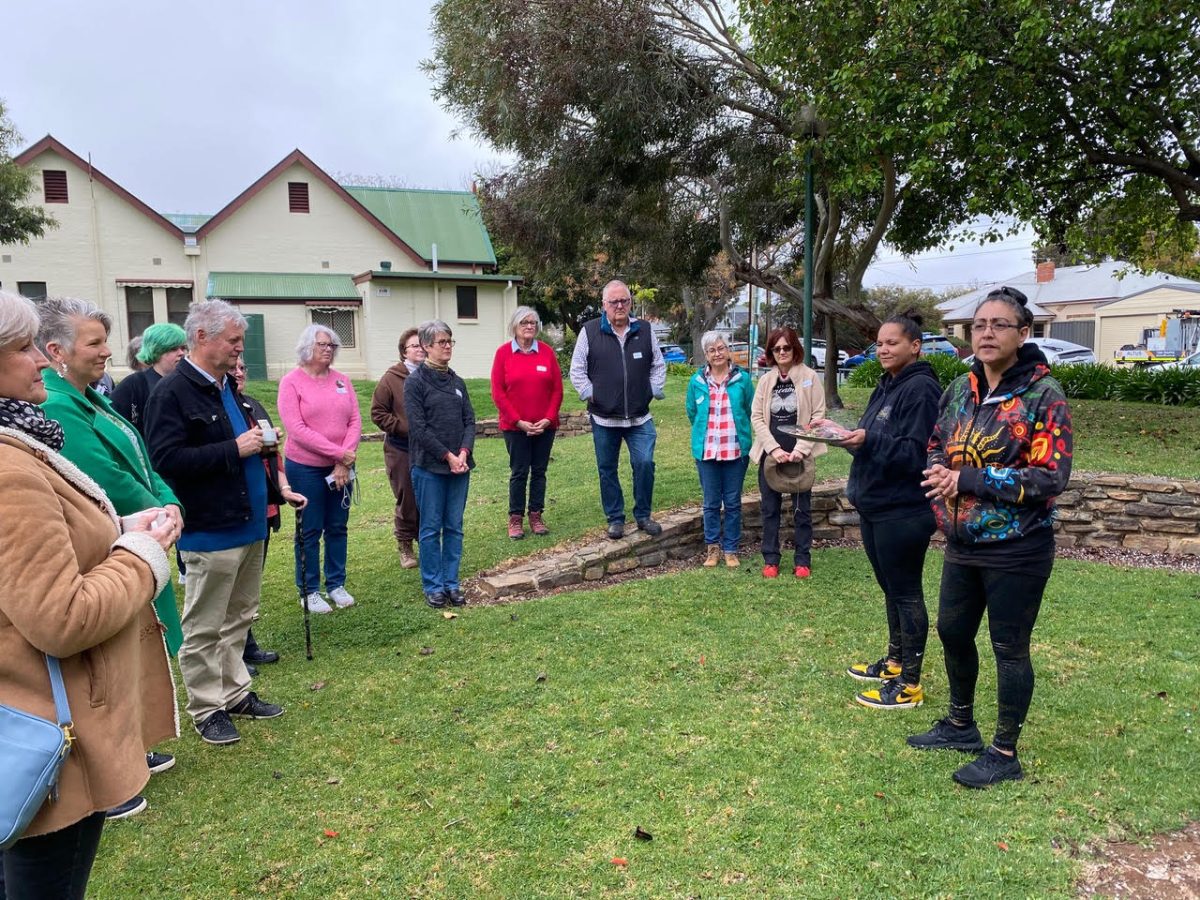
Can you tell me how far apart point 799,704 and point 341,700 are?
234cm

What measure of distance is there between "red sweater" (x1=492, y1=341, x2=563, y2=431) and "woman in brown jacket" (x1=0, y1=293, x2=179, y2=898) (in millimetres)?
4635

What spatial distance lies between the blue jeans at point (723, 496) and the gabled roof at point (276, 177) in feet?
70.0

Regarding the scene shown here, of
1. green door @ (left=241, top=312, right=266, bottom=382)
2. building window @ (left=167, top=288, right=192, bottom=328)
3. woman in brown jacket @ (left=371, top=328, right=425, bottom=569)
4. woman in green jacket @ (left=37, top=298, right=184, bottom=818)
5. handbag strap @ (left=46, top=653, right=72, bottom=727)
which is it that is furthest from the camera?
building window @ (left=167, top=288, right=192, bottom=328)

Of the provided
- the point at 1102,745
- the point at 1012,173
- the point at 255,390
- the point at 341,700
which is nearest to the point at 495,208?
the point at 255,390

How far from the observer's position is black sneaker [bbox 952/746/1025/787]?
3109 mm

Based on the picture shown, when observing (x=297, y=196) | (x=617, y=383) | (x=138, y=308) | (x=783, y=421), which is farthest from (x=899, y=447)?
(x=138, y=308)

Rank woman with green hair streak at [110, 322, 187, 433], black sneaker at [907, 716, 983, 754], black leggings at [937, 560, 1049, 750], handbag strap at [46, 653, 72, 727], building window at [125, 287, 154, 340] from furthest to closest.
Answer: building window at [125, 287, 154, 340] < woman with green hair streak at [110, 322, 187, 433] < black sneaker at [907, 716, 983, 754] < black leggings at [937, 560, 1049, 750] < handbag strap at [46, 653, 72, 727]

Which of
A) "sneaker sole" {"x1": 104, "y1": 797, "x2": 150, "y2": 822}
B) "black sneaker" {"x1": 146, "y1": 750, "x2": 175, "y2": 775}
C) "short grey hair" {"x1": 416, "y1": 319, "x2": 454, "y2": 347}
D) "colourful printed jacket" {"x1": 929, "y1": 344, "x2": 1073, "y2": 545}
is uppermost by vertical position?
"short grey hair" {"x1": 416, "y1": 319, "x2": 454, "y2": 347}

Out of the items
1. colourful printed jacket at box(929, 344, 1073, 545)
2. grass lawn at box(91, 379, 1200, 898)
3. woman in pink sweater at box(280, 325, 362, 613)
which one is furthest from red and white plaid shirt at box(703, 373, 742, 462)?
colourful printed jacket at box(929, 344, 1073, 545)

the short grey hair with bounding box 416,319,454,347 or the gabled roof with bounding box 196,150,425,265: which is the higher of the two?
the gabled roof with bounding box 196,150,425,265

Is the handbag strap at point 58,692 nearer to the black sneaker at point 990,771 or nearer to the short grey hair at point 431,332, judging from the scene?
the black sneaker at point 990,771

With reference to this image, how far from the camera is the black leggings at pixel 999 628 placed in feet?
9.71

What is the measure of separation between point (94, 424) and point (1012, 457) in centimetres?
331

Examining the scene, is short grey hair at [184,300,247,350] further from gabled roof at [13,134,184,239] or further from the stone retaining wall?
gabled roof at [13,134,184,239]
